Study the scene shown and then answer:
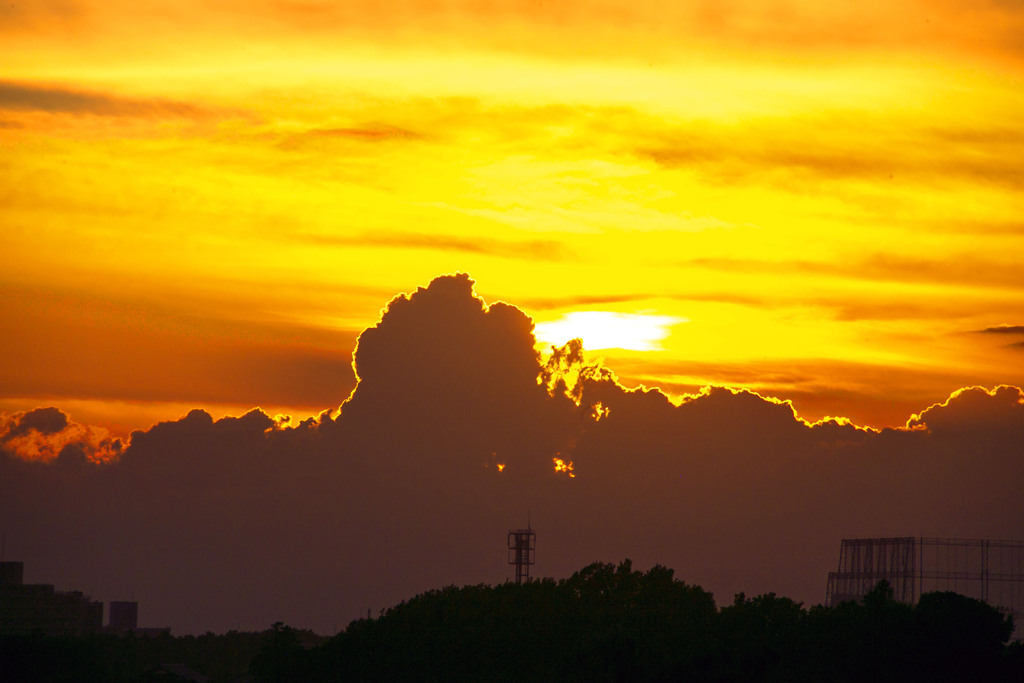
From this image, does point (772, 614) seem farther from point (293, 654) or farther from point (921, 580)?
point (293, 654)

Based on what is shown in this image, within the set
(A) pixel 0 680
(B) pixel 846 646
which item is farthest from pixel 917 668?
(A) pixel 0 680

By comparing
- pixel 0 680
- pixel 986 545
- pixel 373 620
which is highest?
pixel 986 545

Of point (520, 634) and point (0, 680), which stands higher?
point (520, 634)

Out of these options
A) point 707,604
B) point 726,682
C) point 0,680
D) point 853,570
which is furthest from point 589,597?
point 0,680

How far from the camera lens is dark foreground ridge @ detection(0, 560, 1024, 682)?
104500mm

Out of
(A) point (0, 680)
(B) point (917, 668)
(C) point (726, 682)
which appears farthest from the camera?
(A) point (0, 680)

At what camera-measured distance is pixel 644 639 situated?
11012 cm

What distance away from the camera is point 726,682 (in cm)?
8619

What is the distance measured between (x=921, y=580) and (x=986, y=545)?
729 cm

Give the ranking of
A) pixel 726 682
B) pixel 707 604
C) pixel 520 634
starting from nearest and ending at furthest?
pixel 726 682 < pixel 520 634 < pixel 707 604

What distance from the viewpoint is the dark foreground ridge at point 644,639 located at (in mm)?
104500

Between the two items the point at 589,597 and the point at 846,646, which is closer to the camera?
the point at 846,646

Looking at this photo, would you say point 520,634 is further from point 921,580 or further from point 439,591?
point 921,580

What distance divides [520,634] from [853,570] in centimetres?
4815
